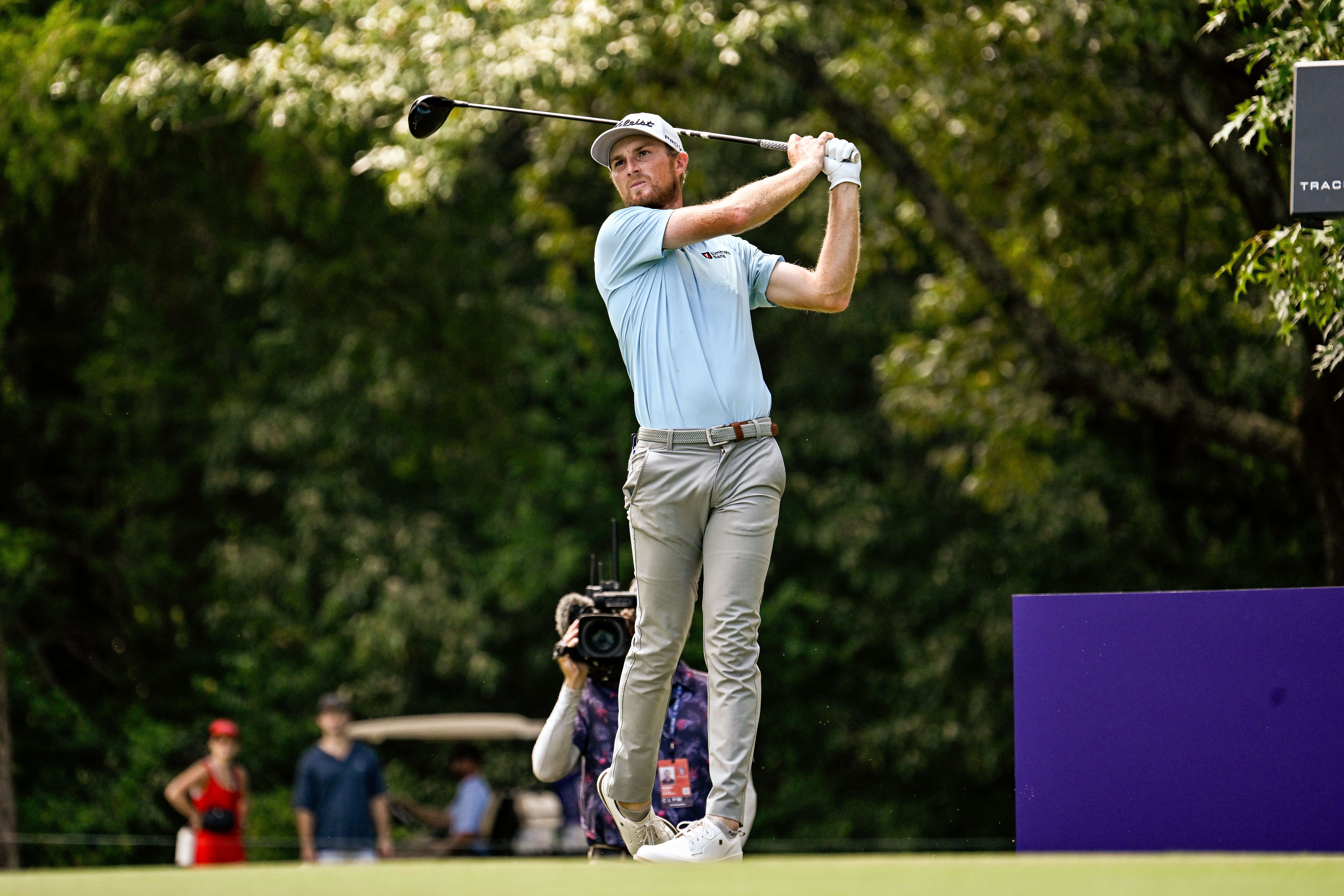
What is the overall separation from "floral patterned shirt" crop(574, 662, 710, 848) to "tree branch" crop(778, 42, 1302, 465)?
7339mm

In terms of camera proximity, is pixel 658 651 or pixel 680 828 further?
pixel 680 828

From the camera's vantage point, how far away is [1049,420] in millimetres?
15938

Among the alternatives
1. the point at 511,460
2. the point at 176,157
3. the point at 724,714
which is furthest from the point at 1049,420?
the point at 724,714

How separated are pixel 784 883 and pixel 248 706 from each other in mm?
18384

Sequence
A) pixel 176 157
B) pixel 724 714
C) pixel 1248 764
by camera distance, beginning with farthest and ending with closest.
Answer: pixel 176 157, pixel 1248 764, pixel 724 714

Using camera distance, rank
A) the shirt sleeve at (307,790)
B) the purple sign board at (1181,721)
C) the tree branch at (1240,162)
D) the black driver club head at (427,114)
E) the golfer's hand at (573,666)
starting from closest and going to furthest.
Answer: the purple sign board at (1181,721), the golfer's hand at (573,666), the black driver club head at (427,114), the shirt sleeve at (307,790), the tree branch at (1240,162)

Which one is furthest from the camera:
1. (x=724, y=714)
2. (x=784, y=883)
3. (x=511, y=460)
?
(x=511, y=460)

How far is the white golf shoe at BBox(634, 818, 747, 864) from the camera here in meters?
4.61

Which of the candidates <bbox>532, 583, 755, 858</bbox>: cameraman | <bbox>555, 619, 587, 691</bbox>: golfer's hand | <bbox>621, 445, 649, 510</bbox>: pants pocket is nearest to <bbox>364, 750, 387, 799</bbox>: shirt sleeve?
<bbox>532, 583, 755, 858</bbox>: cameraman

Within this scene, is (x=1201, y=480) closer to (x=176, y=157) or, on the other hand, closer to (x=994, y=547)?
(x=994, y=547)

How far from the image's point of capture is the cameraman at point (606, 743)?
572 centimetres

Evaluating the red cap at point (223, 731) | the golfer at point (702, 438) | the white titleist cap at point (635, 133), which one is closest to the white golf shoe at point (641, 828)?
the golfer at point (702, 438)

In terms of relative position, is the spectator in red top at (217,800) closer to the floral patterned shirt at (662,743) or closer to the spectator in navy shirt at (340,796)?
the spectator in navy shirt at (340,796)

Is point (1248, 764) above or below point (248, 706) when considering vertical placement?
above
